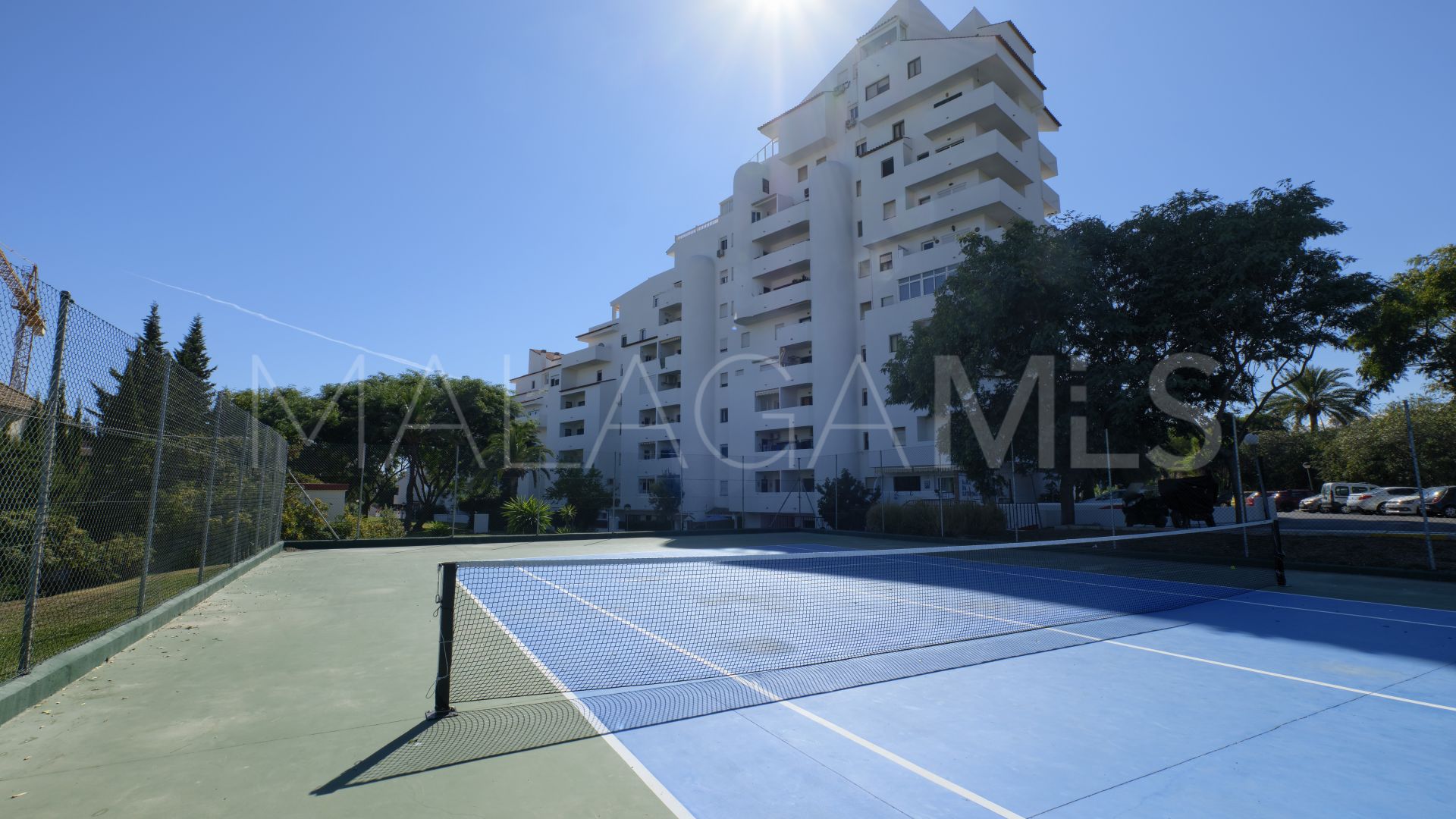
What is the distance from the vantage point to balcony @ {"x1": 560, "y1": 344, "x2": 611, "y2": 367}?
57438 millimetres

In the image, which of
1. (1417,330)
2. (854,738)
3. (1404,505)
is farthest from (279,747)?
(1404,505)

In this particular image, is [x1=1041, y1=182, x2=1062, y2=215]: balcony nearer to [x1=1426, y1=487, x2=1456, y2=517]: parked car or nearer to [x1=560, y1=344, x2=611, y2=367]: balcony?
[x1=1426, y1=487, x2=1456, y2=517]: parked car

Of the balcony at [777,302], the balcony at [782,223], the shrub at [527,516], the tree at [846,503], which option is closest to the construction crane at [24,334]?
the shrub at [527,516]

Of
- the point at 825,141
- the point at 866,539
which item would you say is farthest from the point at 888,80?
the point at 866,539

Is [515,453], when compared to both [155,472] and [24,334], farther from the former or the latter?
[24,334]

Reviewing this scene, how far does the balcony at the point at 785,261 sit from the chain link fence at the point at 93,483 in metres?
35.4

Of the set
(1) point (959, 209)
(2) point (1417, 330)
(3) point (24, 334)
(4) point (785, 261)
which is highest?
(4) point (785, 261)

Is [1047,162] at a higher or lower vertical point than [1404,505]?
higher

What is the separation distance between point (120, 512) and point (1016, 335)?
867 inches

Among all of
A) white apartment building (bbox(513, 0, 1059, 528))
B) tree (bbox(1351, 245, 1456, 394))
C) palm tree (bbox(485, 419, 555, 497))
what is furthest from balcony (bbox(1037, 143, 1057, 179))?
palm tree (bbox(485, 419, 555, 497))

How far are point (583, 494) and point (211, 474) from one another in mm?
31204

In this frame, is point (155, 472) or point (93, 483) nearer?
point (93, 483)

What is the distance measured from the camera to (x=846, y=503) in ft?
106

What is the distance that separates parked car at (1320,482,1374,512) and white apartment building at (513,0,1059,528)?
1767 cm
